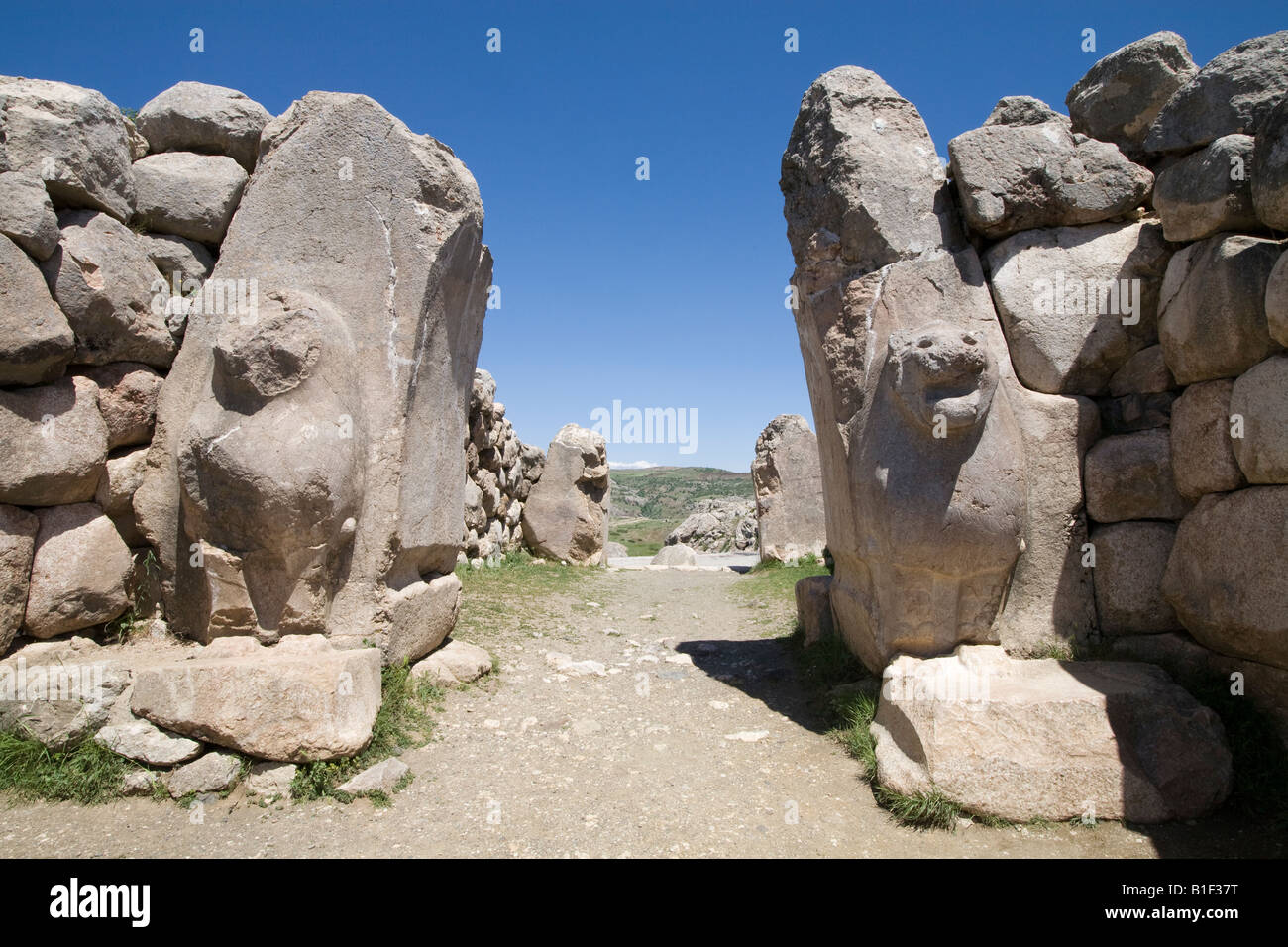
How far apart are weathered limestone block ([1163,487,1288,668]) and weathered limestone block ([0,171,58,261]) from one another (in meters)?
5.39

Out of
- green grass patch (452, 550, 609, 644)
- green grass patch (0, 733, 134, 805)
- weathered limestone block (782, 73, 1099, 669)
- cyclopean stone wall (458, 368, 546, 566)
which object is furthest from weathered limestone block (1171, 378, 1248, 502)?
cyclopean stone wall (458, 368, 546, 566)

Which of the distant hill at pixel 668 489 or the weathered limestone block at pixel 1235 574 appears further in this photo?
the distant hill at pixel 668 489

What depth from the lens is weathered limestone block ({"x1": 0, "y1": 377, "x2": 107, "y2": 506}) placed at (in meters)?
3.45

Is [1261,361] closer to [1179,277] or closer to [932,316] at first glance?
[1179,277]

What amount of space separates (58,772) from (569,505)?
7.91m

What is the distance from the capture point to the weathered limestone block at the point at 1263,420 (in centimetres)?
303

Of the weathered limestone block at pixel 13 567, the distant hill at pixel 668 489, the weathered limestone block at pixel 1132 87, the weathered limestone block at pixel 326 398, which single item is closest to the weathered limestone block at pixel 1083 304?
the weathered limestone block at pixel 1132 87

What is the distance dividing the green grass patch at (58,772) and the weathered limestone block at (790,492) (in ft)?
29.7

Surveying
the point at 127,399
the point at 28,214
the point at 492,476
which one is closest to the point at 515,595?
the point at 492,476

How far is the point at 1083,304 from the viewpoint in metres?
4.04

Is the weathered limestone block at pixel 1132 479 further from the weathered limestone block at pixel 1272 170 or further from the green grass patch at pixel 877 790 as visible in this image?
the green grass patch at pixel 877 790

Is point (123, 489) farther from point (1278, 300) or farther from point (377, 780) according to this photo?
point (1278, 300)

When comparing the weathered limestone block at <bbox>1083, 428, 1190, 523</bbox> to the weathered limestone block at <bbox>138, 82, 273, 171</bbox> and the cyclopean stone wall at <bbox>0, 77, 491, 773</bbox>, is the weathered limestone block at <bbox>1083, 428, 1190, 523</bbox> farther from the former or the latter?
the weathered limestone block at <bbox>138, 82, 273, 171</bbox>

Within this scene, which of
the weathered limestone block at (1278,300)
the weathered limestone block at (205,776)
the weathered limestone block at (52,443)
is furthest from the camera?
the weathered limestone block at (52,443)
